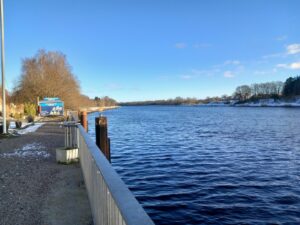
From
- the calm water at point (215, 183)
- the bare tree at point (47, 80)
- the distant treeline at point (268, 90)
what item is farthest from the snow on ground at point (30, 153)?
the distant treeline at point (268, 90)

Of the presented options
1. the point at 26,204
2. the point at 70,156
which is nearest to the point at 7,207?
the point at 26,204

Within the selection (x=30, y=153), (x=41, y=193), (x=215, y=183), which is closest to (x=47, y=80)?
(x=30, y=153)

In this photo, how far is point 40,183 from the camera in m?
7.24

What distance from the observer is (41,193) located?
6.44 m

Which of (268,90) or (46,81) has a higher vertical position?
(268,90)

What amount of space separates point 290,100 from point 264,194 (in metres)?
157

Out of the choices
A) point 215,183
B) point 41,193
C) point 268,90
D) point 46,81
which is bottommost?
point 215,183

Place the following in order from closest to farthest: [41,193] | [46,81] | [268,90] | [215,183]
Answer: [41,193]
[215,183]
[46,81]
[268,90]

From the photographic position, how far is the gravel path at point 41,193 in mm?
5125

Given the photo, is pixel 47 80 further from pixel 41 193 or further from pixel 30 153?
pixel 41 193

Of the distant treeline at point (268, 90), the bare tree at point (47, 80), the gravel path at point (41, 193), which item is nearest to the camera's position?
the gravel path at point (41, 193)

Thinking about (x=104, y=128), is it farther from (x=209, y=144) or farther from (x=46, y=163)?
(x=209, y=144)

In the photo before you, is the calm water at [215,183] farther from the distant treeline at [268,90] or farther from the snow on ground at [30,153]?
the distant treeline at [268,90]

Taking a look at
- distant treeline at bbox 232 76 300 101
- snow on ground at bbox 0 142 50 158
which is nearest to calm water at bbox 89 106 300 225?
snow on ground at bbox 0 142 50 158
